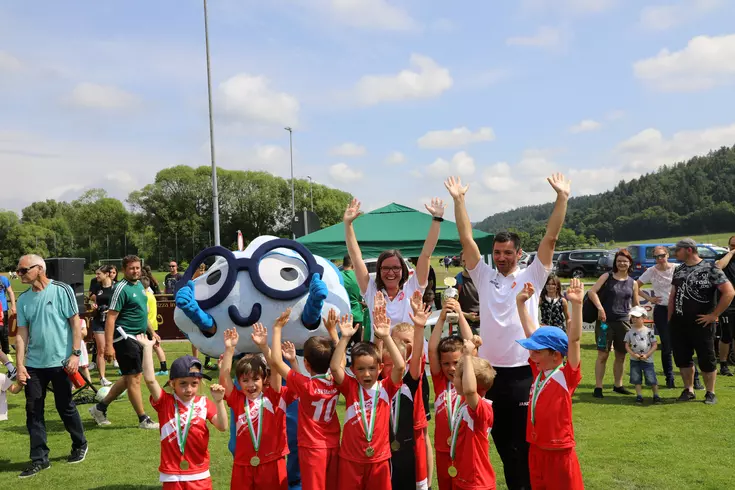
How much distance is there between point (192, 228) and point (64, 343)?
52902mm

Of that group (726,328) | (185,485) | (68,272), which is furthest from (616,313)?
(68,272)

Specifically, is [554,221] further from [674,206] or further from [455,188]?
[674,206]

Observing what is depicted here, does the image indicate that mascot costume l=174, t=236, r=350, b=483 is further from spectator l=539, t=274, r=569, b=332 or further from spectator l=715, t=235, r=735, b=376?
spectator l=715, t=235, r=735, b=376

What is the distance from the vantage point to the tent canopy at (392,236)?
32.0 ft

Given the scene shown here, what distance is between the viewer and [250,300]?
4.85m

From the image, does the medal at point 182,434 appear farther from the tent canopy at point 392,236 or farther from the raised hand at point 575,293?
the tent canopy at point 392,236

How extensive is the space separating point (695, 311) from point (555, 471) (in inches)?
181

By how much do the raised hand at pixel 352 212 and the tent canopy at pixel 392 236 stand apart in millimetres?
4889

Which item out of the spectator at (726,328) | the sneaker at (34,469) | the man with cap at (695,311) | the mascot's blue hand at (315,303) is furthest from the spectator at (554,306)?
the sneaker at (34,469)

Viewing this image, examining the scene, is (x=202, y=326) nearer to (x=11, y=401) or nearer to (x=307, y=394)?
(x=307, y=394)

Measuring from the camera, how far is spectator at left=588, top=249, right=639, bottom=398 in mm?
7434

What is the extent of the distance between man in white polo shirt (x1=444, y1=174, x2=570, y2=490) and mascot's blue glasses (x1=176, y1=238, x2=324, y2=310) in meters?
1.60

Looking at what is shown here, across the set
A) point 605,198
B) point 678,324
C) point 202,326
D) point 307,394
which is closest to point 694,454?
point 678,324

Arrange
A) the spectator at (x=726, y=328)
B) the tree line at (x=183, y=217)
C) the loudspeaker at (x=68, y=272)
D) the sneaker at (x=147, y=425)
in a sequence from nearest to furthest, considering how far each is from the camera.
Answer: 1. the sneaker at (x=147, y=425)
2. the spectator at (x=726, y=328)
3. the loudspeaker at (x=68, y=272)
4. the tree line at (x=183, y=217)
